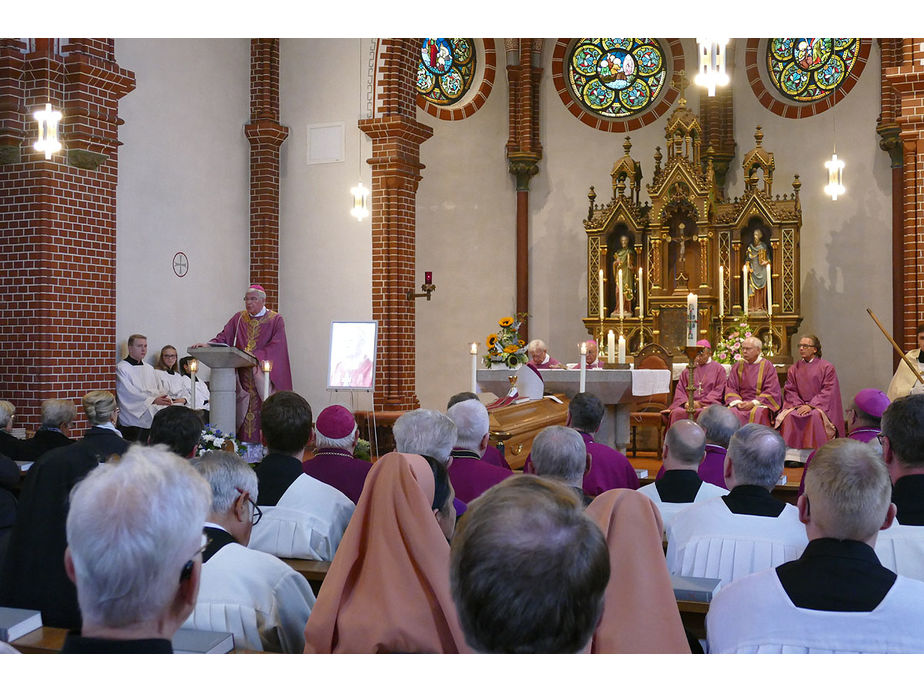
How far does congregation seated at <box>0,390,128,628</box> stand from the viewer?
3125 millimetres

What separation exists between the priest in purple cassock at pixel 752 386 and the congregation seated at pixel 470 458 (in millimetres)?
6624

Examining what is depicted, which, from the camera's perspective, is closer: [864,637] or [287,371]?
Result: [864,637]

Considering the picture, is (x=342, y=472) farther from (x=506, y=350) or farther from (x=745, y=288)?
(x=745, y=288)

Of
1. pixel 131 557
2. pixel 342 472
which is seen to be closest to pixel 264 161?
pixel 342 472

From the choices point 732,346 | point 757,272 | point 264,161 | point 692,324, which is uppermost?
point 264,161

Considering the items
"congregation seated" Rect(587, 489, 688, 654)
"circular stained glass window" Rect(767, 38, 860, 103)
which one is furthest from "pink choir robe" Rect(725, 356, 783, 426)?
"congregation seated" Rect(587, 489, 688, 654)

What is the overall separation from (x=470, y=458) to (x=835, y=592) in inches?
95.9

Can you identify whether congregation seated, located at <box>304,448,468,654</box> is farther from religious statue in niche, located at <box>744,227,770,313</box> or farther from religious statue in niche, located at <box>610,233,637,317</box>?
religious statue in niche, located at <box>610,233,637,317</box>

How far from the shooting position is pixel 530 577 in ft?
4.77

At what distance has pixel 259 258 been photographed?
11930mm

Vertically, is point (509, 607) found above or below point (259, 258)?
below
